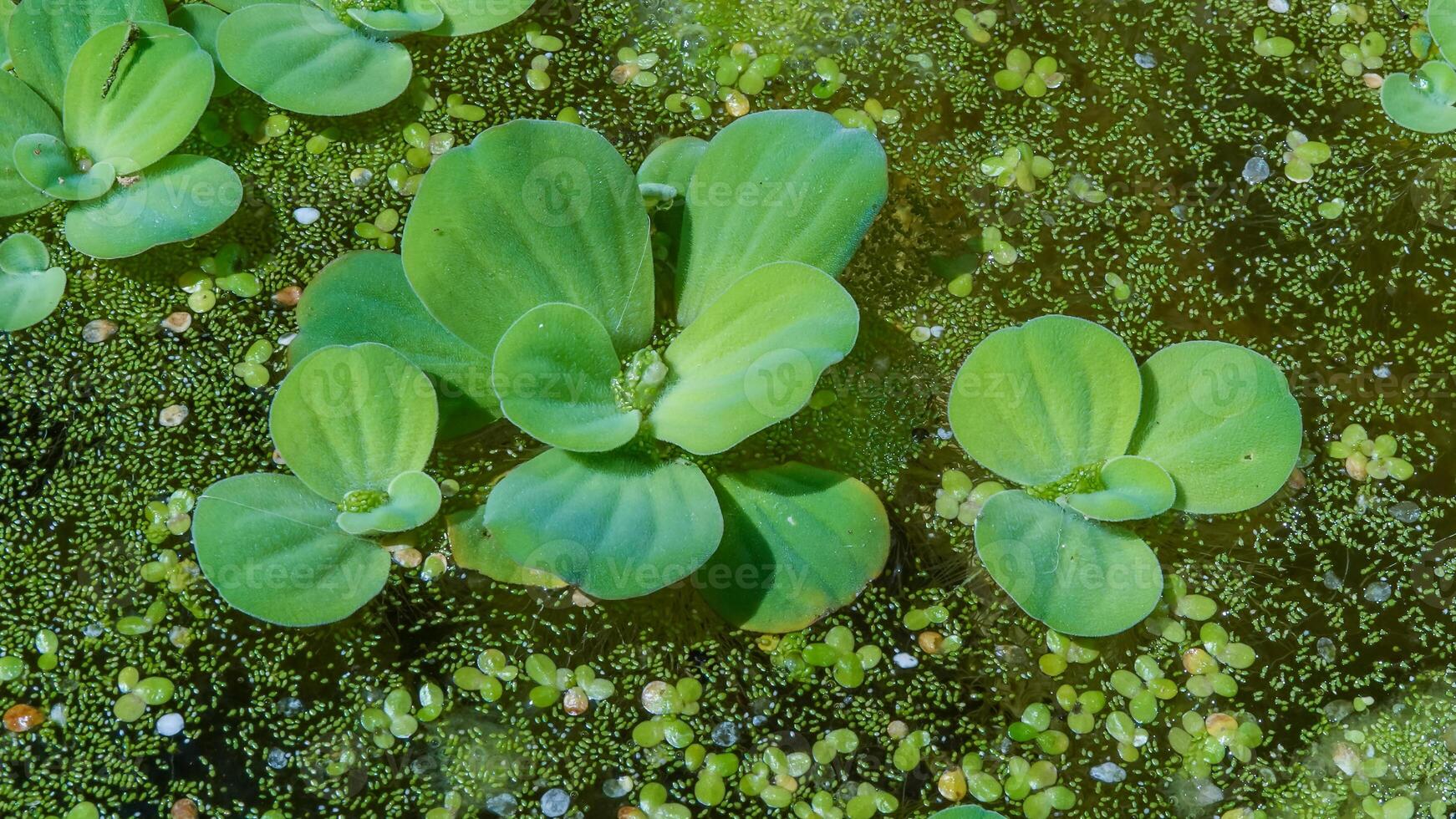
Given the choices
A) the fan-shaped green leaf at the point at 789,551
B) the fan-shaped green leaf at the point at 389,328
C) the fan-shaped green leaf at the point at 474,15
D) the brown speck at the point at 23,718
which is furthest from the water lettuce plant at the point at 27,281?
the fan-shaped green leaf at the point at 789,551

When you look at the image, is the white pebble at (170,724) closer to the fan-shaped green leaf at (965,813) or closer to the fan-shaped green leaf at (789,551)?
the fan-shaped green leaf at (789,551)

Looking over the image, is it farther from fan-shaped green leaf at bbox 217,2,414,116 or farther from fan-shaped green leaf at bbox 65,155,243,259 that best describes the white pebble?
fan-shaped green leaf at bbox 217,2,414,116

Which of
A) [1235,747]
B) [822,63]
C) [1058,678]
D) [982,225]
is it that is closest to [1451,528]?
[1235,747]

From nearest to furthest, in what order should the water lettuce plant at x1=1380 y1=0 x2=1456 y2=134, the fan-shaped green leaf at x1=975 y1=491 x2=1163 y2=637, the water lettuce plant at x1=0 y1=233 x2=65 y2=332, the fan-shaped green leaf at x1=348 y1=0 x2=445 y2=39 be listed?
the fan-shaped green leaf at x1=975 y1=491 x2=1163 y2=637 < the water lettuce plant at x1=0 y1=233 x2=65 y2=332 < the fan-shaped green leaf at x1=348 y1=0 x2=445 y2=39 < the water lettuce plant at x1=1380 y1=0 x2=1456 y2=134

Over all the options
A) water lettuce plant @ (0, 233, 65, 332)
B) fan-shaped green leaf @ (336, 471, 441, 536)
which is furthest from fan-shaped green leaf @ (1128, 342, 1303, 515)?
water lettuce plant @ (0, 233, 65, 332)

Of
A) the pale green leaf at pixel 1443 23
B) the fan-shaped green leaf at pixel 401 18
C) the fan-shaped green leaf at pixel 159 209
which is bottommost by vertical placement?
the fan-shaped green leaf at pixel 159 209

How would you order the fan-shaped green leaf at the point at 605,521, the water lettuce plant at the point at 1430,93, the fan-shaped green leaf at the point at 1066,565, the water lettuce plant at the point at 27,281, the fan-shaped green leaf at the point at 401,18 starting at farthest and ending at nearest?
1. the water lettuce plant at the point at 1430,93
2. the fan-shaped green leaf at the point at 401,18
3. the water lettuce plant at the point at 27,281
4. the fan-shaped green leaf at the point at 1066,565
5. the fan-shaped green leaf at the point at 605,521

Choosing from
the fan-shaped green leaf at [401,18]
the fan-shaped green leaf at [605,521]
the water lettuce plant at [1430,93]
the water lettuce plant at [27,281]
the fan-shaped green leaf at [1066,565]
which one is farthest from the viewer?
the water lettuce plant at [1430,93]
